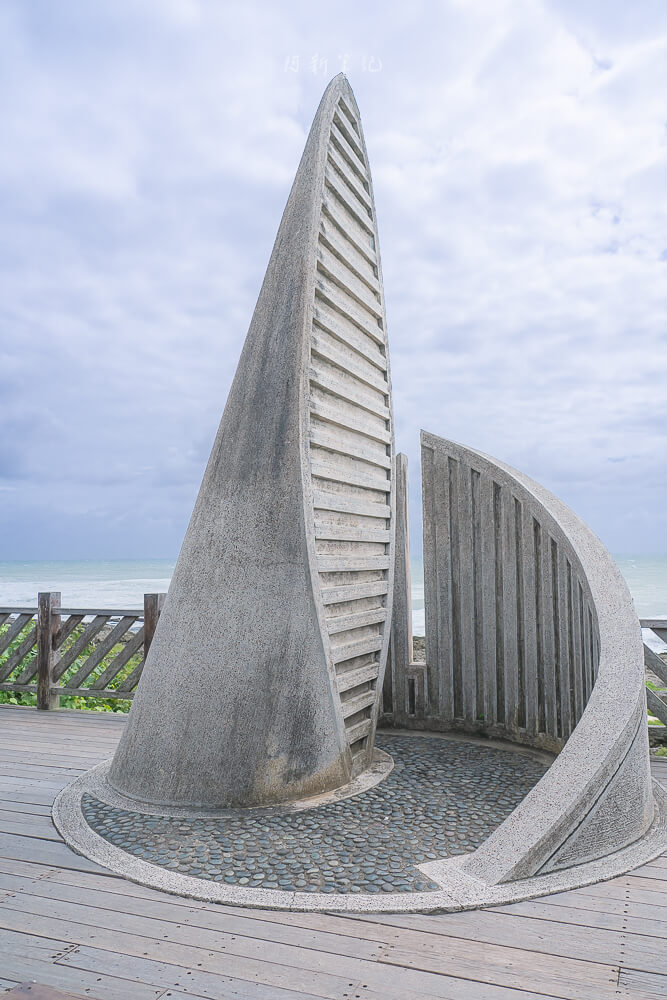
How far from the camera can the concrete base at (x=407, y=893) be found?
8.64ft

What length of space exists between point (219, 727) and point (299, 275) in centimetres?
261

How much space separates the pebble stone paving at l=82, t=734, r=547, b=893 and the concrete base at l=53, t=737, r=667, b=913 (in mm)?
59

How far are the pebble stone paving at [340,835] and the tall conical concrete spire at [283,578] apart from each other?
236 millimetres

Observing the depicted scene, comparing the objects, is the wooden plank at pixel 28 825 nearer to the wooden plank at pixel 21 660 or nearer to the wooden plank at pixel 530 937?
the wooden plank at pixel 530 937

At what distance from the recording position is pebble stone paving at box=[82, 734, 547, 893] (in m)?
2.92

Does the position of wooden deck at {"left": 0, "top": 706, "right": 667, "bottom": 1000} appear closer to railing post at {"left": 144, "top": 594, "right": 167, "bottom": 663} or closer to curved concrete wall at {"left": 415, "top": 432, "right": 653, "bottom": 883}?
curved concrete wall at {"left": 415, "top": 432, "right": 653, "bottom": 883}

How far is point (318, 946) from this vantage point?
235 cm

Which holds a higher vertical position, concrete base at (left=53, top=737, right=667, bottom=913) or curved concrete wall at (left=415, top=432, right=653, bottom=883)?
curved concrete wall at (left=415, top=432, right=653, bottom=883)

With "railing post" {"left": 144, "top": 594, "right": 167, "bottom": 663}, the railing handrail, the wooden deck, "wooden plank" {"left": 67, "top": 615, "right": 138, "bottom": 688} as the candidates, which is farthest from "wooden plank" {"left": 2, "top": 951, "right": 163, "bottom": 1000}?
the railing handrail

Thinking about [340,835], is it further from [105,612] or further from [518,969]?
[105,612]

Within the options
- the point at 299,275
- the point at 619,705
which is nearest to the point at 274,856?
the point at 619,705

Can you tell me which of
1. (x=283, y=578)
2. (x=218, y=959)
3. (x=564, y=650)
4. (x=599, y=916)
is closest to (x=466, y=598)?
(x=564, y=650)

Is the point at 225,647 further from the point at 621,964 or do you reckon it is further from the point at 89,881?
the point at 621,964

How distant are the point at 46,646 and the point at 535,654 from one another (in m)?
4.47
